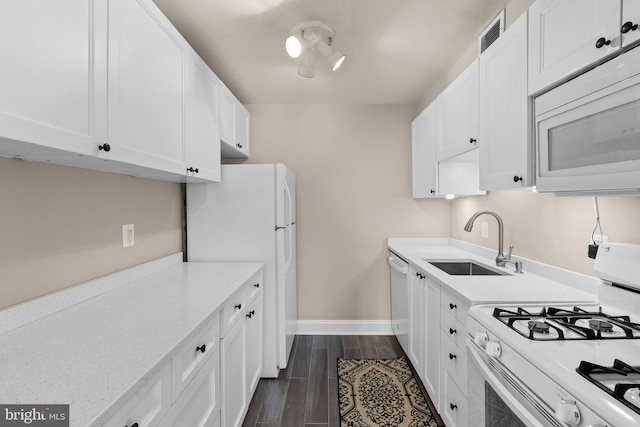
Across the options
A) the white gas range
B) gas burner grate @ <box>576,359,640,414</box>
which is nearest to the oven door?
the white gas range

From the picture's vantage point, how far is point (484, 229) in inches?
98.4

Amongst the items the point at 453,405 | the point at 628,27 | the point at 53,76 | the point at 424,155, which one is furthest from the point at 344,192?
the point at 53,76

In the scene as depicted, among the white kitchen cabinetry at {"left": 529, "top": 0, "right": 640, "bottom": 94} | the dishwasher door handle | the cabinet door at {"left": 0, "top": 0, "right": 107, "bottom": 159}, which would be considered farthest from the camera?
the dishwasher door handle

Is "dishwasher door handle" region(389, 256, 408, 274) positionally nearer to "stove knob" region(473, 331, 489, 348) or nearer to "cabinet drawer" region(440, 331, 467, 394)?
"cabinet drawer" region(440, 331, 467, 394)

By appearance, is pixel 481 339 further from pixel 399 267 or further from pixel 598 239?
pixel 399 267

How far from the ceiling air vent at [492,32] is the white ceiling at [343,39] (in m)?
0.09

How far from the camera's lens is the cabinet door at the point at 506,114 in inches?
55.9

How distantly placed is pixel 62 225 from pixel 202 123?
0.98m

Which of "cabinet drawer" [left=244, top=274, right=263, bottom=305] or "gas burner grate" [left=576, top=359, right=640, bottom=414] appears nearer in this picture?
"gas burner grate" [left=576, top=359, right=640, bottom=414]

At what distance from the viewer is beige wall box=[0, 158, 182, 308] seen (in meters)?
1.17

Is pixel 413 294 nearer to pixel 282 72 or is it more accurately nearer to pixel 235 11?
pixel 282 72

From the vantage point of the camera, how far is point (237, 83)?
9.12 feet

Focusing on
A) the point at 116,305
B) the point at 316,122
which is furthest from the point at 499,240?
the point at 116,305

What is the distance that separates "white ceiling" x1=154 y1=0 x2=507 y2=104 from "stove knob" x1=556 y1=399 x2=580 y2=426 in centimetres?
185
